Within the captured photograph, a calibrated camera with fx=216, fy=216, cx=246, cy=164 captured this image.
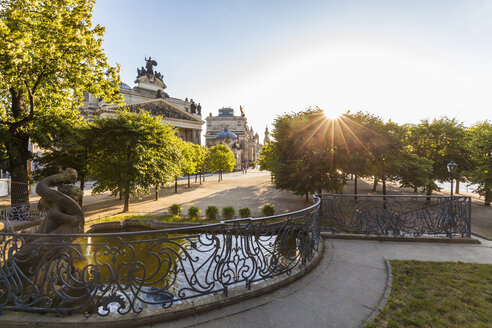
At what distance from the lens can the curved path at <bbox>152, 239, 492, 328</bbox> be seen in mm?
3674

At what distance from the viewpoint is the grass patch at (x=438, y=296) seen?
143 inches

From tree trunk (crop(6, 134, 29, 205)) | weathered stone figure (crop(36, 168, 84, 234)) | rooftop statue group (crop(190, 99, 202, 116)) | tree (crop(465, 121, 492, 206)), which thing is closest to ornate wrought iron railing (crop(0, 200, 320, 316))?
weathered stone figure (crop(36, 168, 84, 234))

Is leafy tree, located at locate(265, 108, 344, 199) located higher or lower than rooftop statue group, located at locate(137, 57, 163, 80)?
lower

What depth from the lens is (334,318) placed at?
3.73 meters

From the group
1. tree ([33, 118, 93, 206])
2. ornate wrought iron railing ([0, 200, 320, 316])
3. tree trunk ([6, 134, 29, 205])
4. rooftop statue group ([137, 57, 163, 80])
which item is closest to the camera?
ornate wrought iron railing ([0, 200, 320, 316])

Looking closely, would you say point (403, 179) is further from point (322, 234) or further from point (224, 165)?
point (224, 165)

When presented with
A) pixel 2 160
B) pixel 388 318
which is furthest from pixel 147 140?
pixel 388 318

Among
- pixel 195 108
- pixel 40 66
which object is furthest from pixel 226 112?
pixel 40 66

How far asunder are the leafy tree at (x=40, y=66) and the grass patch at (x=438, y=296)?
51.1 feet

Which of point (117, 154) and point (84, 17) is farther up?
point (84, 17)

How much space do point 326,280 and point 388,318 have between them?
1429mm

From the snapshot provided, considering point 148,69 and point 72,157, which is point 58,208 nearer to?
point 72,157

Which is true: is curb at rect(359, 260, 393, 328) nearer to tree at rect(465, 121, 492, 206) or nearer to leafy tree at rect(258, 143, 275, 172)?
leafy tree at rect(258, 143, 275, 172)

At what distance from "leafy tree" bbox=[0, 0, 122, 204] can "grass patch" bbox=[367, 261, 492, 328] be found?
51.1 feet
